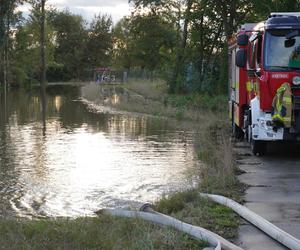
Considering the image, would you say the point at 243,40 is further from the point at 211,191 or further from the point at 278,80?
the point at 211,191

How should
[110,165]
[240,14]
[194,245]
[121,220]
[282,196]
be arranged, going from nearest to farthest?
[194,245]
[121,220]
[282,196]
[110,165]
[240,14]

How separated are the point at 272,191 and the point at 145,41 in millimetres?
51275

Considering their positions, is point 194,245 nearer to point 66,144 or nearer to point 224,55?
point 66,144

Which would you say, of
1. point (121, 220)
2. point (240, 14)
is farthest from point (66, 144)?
point (240, 14)

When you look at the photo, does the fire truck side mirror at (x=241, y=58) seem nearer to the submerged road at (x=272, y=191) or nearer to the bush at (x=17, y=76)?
the submerged road at (x=272, y=191)

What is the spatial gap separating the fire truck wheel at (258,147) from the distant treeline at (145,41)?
13.2 meters

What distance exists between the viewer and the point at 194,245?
7035 millimetres

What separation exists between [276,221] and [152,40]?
2081 inches

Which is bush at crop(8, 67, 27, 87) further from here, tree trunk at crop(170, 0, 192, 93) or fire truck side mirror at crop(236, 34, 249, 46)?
fire truck side mirror at crop(236, 34, 249, 46)

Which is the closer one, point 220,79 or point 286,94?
point 286,94

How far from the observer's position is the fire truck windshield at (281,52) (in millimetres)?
13312

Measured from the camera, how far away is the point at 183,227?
748 centimetres

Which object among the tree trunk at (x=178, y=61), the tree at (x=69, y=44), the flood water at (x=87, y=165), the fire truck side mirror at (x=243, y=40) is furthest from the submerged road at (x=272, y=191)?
the tree at (x=69, y=44)

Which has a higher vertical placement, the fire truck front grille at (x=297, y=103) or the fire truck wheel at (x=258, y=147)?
the fire truck front grille at (x=297, y=103)
